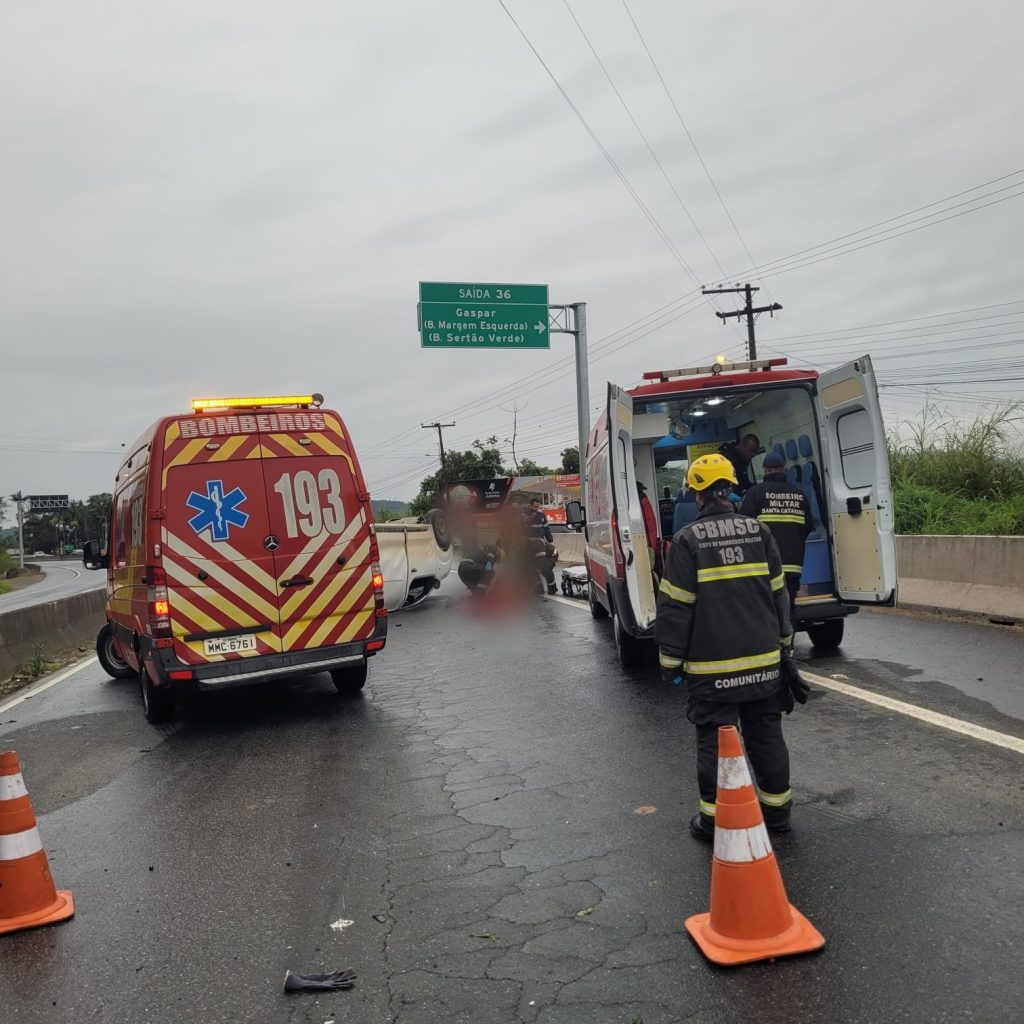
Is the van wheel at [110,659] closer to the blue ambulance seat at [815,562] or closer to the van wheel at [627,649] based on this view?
the van wheel at [627,649]

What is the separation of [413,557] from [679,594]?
41.2ft

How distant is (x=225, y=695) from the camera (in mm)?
9750

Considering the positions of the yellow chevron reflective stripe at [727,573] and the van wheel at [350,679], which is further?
the van wheel at [350,679]

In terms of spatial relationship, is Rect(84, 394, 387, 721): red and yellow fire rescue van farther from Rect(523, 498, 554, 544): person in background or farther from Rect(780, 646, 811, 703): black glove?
Rect(523, 498, 554, 544): person in background

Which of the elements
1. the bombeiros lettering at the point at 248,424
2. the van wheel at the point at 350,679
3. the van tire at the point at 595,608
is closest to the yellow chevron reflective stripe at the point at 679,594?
the bombeiros lettering at the point at 248,424

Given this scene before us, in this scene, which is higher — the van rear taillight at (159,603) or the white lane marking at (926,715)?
the van rear taillight at (159,603)

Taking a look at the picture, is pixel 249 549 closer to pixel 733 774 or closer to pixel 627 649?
pixel 627 649

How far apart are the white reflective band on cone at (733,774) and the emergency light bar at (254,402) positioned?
5.57 meters

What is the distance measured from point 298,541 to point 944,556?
25.0 feet

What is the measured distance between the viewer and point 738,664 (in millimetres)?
4410

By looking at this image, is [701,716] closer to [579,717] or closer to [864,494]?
[579,717]

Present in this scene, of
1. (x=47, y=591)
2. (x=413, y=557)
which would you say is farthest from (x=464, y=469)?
(x=413, y=557)

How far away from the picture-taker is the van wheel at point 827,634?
931 cm

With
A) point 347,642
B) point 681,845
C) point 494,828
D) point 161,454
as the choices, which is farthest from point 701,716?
point 161,454
